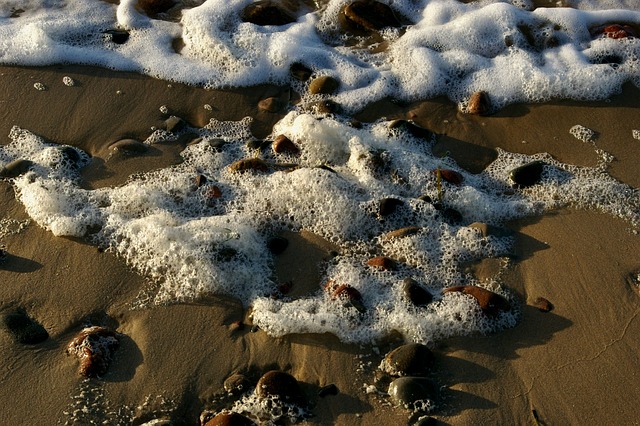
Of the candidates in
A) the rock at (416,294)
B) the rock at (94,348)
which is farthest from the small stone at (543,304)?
the rock at (94,348)

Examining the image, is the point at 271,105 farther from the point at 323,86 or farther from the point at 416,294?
the point at 416,294

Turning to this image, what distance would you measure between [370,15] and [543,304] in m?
3.08

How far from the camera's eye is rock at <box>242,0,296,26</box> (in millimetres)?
5359

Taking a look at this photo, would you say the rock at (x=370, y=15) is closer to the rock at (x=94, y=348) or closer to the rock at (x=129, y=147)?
the rock at (x=129, y=147)

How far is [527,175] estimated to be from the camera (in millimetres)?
3988

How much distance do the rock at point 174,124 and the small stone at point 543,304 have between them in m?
2.63

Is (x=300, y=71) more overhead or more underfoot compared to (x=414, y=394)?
more overhead

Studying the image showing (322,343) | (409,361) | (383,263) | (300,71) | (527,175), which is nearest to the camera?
(409,361)

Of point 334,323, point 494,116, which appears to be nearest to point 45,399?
point 334,323

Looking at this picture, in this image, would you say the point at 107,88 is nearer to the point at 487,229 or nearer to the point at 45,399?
the point at 45,399

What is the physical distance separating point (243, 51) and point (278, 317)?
259 cm

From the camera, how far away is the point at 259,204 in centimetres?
393

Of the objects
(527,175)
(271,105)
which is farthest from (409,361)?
(271,105)

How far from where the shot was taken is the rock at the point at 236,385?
297 cm
